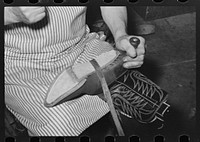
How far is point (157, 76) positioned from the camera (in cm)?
117

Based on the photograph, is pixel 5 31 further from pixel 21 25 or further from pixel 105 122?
pixel 105 122

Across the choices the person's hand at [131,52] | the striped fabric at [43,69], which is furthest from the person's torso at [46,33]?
the person's hand at [131,52]

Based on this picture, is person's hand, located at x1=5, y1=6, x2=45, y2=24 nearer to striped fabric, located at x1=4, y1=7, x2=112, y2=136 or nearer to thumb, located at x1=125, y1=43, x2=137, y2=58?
striped fabric, located at x1=4, y1=7, x2=112, y2=136

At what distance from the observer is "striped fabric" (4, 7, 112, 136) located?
0.65m

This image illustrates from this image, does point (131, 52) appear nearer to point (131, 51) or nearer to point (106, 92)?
point (131, 51)

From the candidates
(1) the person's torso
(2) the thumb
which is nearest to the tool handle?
(2) the thumb

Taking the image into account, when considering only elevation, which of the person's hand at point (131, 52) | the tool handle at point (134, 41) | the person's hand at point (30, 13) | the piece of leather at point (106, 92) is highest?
the person's hand at point (30, 13)

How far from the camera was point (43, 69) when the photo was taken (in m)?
0.68

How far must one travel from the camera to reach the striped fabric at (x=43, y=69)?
648 mm

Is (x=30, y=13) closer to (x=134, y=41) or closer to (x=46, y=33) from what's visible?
(x=46, y=33)

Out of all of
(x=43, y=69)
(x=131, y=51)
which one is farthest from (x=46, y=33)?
(x=131, y=51)

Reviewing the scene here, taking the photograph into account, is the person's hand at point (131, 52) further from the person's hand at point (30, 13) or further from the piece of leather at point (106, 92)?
the person's hand at point (30, 13)

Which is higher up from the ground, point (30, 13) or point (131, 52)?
point (30, 13)

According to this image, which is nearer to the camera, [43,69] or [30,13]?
[30,13]
